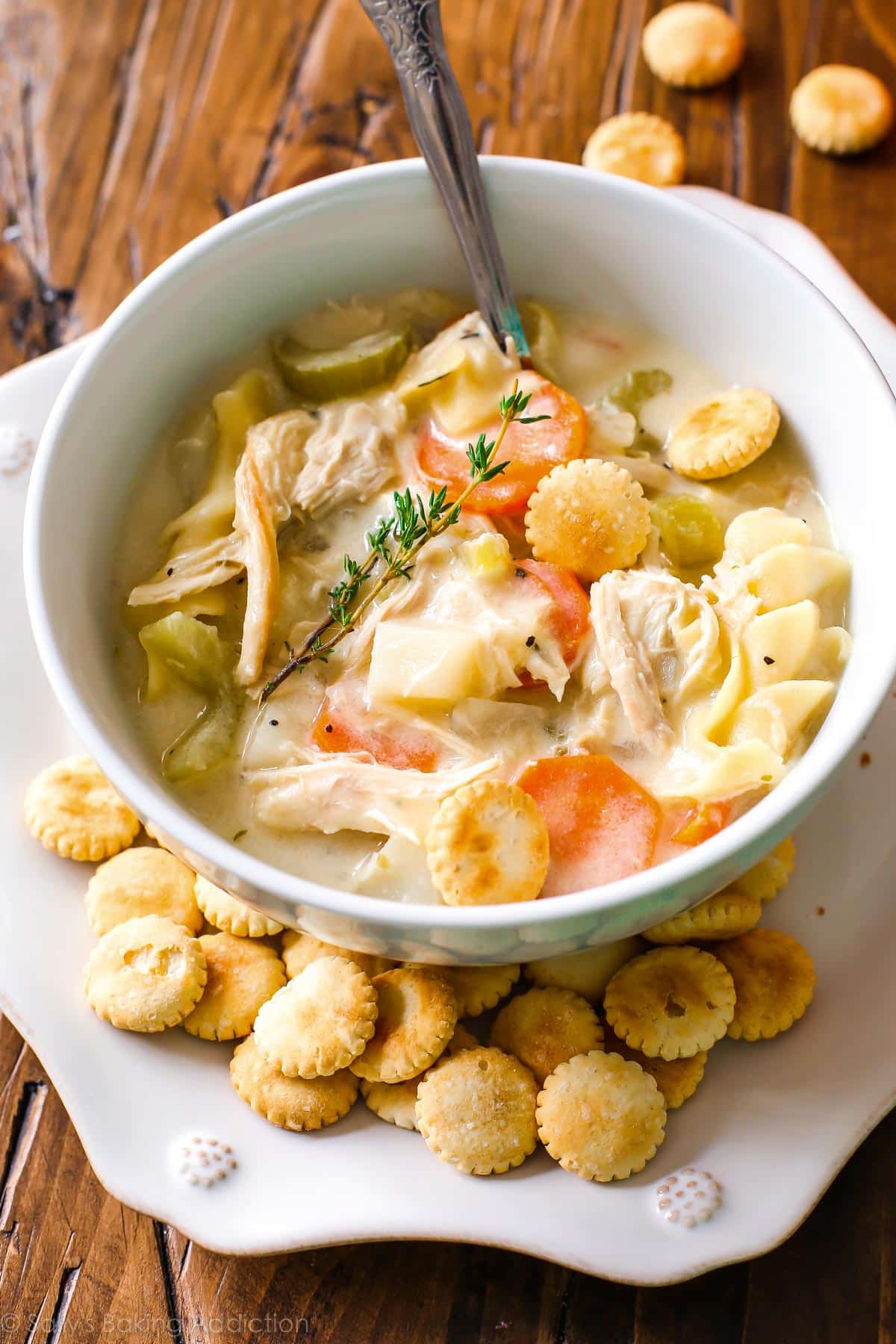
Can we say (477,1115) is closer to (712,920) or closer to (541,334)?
(712,920)

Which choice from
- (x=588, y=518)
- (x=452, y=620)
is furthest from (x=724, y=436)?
(x=452, y=620)

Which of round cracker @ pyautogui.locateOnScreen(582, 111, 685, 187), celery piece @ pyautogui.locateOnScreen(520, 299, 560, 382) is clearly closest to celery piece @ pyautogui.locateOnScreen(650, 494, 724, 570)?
celery piece @ pyautogui.locateOnScreen(520, 299, 560, 382)

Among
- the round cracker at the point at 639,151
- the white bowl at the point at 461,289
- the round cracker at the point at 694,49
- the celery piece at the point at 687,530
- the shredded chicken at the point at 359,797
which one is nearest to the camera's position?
the white bowl at the point at 461,289

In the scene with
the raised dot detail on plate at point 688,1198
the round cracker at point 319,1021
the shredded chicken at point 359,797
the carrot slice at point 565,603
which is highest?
the carrot slice at point 565,603

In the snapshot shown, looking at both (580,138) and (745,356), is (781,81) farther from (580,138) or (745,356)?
(745,356)

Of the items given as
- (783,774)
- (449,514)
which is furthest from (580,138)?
(783,774)

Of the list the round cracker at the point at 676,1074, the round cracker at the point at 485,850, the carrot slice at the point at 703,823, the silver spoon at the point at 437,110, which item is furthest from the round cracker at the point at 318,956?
the silver spoon at the point at 437,110

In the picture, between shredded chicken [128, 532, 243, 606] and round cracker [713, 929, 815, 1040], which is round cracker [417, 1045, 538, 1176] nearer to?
round cracker [713, 929, 815, 1040]

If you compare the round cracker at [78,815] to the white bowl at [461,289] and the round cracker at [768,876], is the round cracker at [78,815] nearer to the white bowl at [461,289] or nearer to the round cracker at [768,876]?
the white bowl at [461,289]
